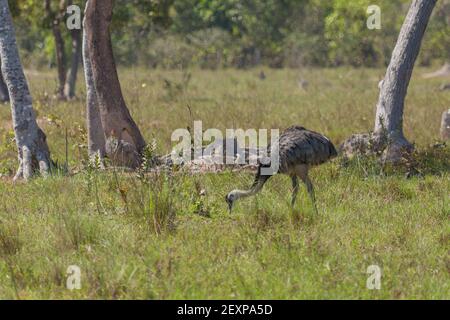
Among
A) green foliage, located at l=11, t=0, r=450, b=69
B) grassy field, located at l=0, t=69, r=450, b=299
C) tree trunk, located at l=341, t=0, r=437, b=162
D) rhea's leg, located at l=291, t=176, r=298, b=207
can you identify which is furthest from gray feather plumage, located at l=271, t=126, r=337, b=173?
green foliage, located at l=11, t=0, r=450, b=69

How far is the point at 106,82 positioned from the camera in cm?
1071

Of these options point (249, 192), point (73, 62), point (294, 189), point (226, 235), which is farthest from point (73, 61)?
point (226, 235)

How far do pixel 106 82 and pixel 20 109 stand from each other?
1.25m

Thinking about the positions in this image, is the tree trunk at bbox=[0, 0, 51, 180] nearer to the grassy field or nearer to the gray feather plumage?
the grassy field

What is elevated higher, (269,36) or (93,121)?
(269,36)

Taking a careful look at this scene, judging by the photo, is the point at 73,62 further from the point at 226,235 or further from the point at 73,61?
the point at 226,235

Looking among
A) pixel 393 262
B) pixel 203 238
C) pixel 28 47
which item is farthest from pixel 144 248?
pixel 28 47

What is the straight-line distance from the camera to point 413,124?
1470 centimetres

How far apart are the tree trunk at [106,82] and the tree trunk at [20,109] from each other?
38.1 inches

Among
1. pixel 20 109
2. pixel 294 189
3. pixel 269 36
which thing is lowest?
pixel 294 189

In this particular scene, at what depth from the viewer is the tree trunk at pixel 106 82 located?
10633 mm

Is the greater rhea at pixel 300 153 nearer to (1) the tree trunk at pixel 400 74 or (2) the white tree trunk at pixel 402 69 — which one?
(1) the tree trunk at pixel 400 74

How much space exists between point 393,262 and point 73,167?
5977mm

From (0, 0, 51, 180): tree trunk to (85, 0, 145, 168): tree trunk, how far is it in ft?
3.17
